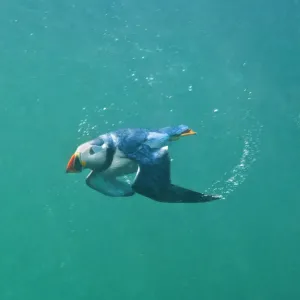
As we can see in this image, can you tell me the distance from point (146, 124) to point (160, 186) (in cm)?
1099

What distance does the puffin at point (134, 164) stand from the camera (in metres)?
2.35

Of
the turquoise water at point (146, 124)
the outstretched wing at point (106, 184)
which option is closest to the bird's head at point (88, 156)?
the outstretched wing at point (106, 184)

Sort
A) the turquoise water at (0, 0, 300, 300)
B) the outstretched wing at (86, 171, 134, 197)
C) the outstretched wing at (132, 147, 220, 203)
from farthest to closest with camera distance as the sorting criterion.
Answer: the turquoise water at (0, 0, 300, 300), the outstretched wing at (86, 171, 134, 197), the outstretched wing at (132, 147, 220, 203)

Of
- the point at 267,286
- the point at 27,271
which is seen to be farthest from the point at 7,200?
the point at 267,286

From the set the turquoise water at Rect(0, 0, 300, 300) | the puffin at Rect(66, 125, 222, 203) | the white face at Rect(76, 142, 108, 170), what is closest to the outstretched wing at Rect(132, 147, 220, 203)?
the puffin at Rect(66, 125, 222, 203)

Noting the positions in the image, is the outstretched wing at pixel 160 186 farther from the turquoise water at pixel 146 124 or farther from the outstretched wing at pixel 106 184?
the turquoise water at pixel 146 124

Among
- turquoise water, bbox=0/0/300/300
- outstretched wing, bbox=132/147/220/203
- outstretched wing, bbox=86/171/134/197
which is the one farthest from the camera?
turquoise water, bbox=0/0/300/300

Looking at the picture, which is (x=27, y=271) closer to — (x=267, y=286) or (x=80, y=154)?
(x=267, y=286)

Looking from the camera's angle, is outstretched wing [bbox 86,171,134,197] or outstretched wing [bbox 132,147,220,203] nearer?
outstretched wing [bbox 132,147,220,203]

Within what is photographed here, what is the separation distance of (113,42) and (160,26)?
1.14 meters

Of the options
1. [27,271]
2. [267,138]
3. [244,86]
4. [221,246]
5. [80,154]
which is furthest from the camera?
[221,246]

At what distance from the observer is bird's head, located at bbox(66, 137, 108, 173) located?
236 cm

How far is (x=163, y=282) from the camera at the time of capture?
838 inches

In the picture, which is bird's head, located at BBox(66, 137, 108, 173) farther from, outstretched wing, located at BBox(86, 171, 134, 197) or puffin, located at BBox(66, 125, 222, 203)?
outstretched wing, located at BBox(86, 171, 134, 197)
